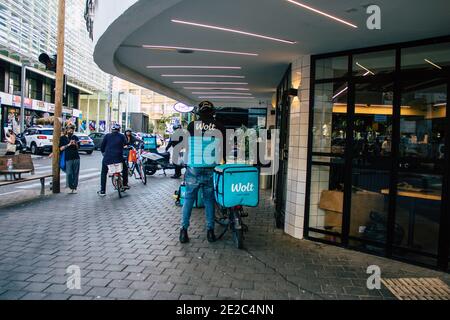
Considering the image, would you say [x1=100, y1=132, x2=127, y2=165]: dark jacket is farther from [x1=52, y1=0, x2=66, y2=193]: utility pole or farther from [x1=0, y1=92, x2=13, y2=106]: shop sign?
[x1=0, y1=92, x2=13, y2=106]: shop sign

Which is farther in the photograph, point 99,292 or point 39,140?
point 39,140

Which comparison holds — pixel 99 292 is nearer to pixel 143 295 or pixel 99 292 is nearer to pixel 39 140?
pixel 143 295

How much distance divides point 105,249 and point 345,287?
10.5 ft

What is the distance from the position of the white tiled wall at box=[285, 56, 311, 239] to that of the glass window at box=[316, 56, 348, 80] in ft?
0.61

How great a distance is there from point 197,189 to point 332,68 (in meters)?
2.94

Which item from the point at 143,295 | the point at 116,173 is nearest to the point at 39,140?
the point at 116,173

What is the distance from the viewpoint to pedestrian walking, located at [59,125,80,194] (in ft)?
31.4

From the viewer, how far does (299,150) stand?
6074mm

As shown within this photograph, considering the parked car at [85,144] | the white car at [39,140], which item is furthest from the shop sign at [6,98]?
Answer: the parked car at [85,144]

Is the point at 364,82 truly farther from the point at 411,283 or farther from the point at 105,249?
the point at 105,249

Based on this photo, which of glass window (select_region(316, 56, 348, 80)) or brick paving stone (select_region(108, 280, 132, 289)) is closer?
brick paving stone (select_region(108, 280, 132, 289))

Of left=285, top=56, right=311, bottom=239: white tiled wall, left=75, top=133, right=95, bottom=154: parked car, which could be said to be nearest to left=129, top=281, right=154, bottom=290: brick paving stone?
left=285, top=56, right=311, bottom=239: white tiled wall

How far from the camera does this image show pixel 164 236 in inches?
228
